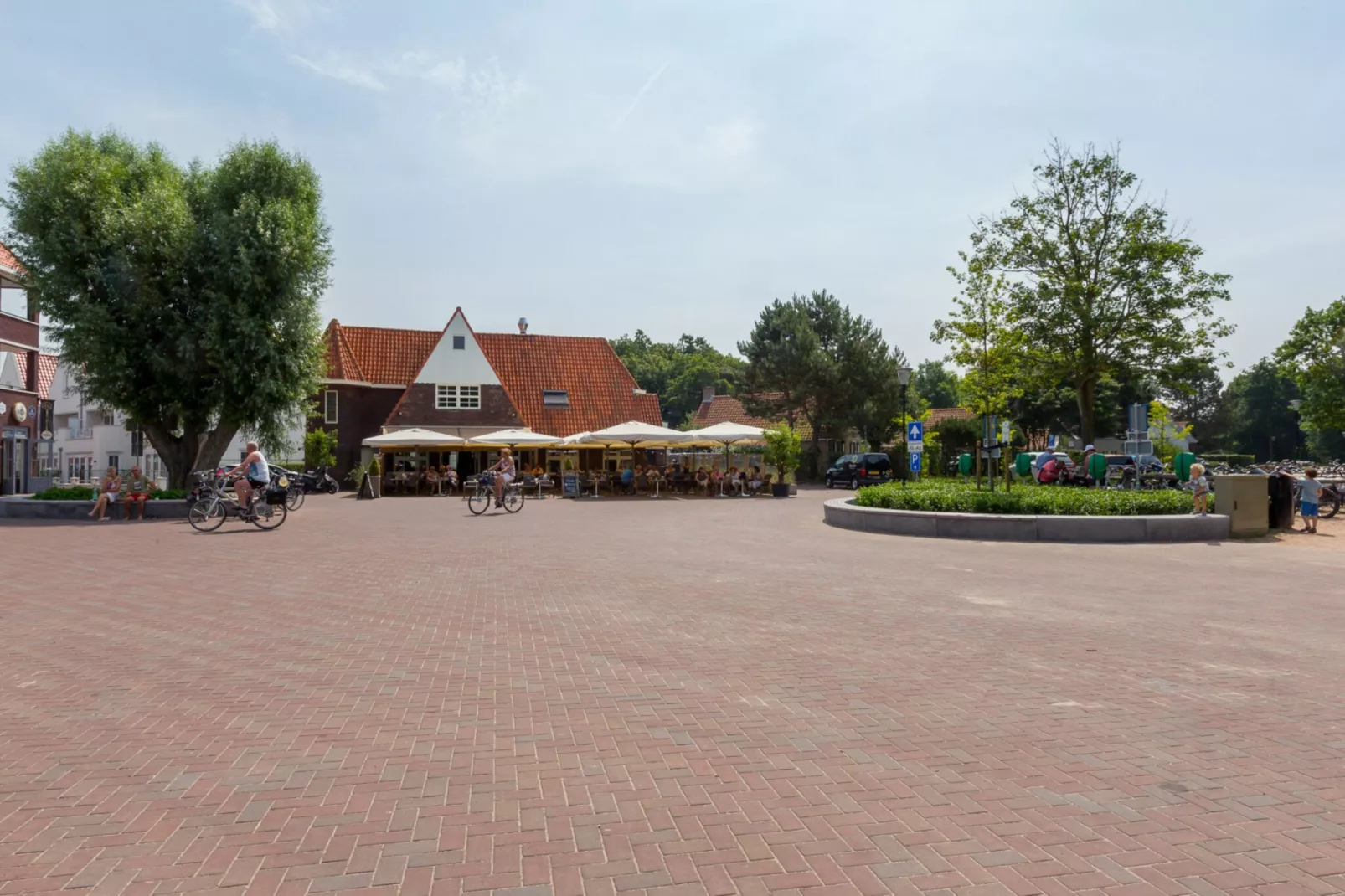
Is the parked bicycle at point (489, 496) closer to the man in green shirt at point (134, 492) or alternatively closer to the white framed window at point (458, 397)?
the man in green shirt at point (134, 492)

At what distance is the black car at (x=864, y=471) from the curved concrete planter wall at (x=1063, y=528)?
70.1 ft

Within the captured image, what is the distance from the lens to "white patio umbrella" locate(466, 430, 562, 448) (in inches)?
1355

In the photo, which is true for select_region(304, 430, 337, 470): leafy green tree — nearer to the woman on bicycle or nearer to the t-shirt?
the woman on bicycle

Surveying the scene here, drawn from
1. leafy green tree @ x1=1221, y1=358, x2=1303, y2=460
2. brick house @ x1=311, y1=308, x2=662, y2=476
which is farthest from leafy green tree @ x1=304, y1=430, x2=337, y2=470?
leafy green tree @ x1=1221, y1=358, x2=1303, y2=460

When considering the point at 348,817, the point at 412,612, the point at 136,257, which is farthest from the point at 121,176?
the point at 348,817

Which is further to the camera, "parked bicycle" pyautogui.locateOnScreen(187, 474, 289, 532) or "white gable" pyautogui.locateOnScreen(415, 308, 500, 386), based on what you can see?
"white gable" pyautogui.locateOnScreen(415, 308, 500, 386)

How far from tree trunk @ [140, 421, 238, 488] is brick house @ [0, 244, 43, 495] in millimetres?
9116

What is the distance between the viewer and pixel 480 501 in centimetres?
2459

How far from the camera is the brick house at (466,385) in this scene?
43281 mm

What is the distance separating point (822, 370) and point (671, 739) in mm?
43431

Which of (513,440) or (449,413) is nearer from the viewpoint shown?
(513,440)

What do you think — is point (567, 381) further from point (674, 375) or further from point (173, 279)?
point (674, 375)

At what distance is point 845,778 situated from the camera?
14.0ft

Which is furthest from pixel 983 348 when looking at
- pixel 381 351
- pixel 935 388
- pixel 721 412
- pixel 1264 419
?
pixel 935 388
